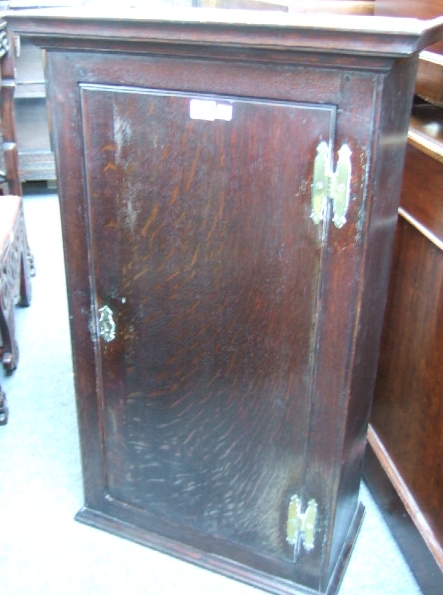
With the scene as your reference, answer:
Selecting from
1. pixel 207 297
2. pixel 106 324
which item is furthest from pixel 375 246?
pixel 106 324

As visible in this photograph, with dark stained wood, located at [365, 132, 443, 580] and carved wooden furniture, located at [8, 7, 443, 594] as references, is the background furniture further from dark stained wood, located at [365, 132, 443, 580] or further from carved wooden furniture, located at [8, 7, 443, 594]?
carved wooden furniture, located at [8, 7, 443, 594]

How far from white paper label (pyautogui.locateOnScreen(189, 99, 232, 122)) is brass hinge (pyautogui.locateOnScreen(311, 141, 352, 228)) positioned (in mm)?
167

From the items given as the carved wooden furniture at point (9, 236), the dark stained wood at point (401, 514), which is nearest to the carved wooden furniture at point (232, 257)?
the dark stained wood at point (401, 514)

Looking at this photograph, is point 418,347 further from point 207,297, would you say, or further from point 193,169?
point 193,169

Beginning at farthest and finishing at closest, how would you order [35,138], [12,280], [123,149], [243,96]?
[35,138] → [12,280] → [123,149] → [243,96]

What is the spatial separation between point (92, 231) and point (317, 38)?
1.88 ft

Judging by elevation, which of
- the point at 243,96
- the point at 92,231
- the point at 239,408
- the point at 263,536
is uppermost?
the point at 243,96

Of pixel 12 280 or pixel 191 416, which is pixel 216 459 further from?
pixel 12 280

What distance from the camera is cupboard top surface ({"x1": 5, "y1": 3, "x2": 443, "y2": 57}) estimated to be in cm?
90

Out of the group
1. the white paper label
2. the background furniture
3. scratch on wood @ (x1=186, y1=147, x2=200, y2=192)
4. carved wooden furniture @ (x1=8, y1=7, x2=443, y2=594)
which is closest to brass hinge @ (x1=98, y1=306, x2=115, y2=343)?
carved wooden furniture @ (x1=8, y1=7, x2=443, y2=594)

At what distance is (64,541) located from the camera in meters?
1.57

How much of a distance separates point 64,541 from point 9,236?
957 millimetres

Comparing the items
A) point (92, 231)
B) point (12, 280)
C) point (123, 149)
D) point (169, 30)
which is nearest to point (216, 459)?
point (92, 231)

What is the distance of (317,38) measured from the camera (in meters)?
0.93
